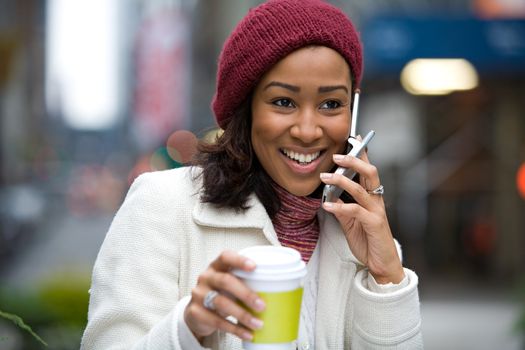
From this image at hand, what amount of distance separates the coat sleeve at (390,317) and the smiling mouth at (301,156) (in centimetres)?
38

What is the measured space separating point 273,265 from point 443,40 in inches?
330

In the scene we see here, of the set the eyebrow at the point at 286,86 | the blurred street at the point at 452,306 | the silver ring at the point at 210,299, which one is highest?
the eyebrow at the point at 286,86

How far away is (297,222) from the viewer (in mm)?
2330

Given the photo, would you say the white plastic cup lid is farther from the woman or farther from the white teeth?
the white teeth

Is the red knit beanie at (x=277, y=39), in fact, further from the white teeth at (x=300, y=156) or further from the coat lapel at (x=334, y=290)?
the coat lapel at (x=334, y=290)

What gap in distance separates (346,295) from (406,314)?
8.8 inches

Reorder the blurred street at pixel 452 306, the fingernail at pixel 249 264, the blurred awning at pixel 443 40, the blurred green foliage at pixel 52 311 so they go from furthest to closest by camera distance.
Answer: the blurred awning at pixel 443 40, the blurred street at pixel 452 306, the blurred green foliage at pixel 52 311, the fingernail at pixel 249 264

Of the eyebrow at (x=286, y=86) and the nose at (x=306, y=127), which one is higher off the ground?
the eyebrow at (x=286, y=86)

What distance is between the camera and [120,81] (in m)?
95.6

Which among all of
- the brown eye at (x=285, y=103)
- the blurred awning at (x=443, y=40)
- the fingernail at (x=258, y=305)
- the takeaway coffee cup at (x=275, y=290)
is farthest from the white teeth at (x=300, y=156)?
the blurred awning at (x=443, y=40)

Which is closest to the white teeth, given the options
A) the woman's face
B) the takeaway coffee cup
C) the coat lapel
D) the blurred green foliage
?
the woman's face

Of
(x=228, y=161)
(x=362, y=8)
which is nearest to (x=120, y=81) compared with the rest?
(x=362, y=8)

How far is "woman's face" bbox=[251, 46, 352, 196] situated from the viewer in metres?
2.09

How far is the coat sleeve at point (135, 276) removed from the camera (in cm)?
201
